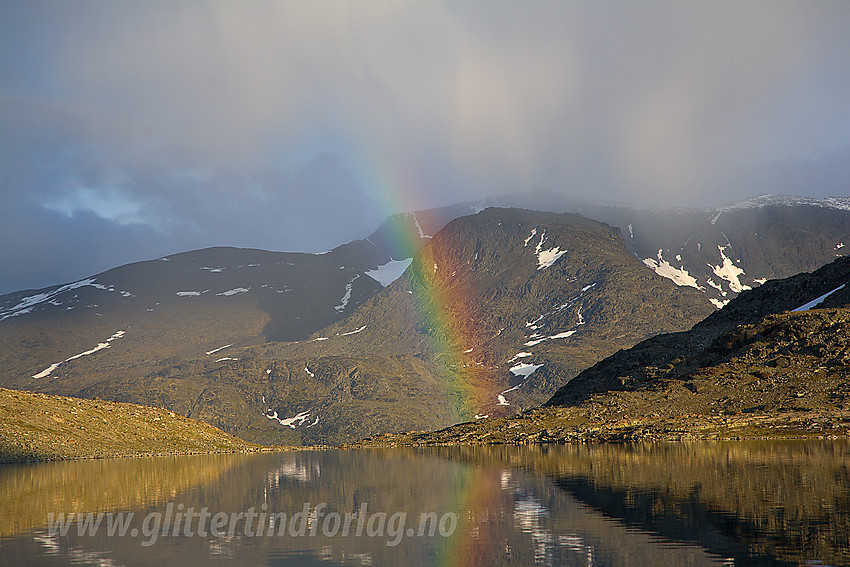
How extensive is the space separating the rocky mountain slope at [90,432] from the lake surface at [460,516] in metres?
56.4

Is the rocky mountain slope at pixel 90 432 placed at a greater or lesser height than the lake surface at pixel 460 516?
greater

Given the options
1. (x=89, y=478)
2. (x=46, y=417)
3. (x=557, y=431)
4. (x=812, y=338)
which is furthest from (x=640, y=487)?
(x=812, y=338)

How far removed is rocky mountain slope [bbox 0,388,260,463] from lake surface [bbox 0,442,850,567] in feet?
185

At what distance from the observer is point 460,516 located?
5284 centimetres

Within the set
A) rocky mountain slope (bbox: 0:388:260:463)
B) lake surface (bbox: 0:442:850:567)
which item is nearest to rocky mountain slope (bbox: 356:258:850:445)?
rocky mountain slope (bbox: 0:388:260:463)

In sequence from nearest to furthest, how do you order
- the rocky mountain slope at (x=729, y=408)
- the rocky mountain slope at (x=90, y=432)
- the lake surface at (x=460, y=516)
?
the lake surface at (x=460, y=516), the rocky mountain slope at (x=90, y=432), the rocky mountain slope at (x=729, y=408)

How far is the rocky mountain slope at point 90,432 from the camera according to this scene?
14700 centimetres

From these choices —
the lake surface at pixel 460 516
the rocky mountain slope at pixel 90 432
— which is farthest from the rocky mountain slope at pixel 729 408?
the lake surface at pixel 460 516

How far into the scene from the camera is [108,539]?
156 feet

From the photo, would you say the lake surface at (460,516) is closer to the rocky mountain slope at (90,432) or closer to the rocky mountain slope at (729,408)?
the rocky mountain slope at (729,408)

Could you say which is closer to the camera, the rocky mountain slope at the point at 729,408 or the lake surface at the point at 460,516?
the lake surface at the point at 460,516

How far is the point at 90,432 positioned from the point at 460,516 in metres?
132

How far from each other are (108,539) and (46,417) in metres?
129

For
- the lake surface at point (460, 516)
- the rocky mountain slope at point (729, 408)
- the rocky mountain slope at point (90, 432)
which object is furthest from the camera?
the rocky mountain slope at point (729, 408)
